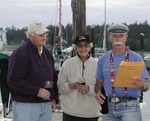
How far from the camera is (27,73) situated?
A: 409 cm

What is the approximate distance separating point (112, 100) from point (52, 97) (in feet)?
2.89

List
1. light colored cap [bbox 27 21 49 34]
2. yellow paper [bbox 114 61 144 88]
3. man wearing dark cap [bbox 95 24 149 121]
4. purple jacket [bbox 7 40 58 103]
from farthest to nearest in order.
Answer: light colored cap [bbox 27 21 49 34] < purple jacket [bbox 7 40 58 103] < man wearing dark cap [bbox 95 24 149 121] < yellow paper [bbox 114 61 144 88]

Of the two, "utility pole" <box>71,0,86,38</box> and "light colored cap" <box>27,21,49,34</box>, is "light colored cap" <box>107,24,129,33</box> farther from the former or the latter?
"utility pole" <box>71,0,86,38</box>

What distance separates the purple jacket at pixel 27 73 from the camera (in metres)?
4.01

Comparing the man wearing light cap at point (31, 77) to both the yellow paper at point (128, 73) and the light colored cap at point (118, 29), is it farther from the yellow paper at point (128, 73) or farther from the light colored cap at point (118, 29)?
the yellow paper at point (128, 73)

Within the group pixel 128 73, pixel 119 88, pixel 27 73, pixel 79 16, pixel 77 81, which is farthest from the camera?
pixel 79 16

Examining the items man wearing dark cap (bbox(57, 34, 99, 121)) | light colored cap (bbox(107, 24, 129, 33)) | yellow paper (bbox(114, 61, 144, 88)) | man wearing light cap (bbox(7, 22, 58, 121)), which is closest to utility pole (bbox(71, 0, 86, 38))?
man wearing dark cap (bbox(57, 34, 99, 121))

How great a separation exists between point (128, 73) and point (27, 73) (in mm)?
1183

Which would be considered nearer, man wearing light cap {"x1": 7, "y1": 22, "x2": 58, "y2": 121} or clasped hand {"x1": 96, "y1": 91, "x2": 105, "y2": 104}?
clasped hand {"x1": 96, "y1": 91, "x2": 105, "y2": 104}

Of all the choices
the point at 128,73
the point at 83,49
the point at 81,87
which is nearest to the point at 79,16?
the point at 83,49

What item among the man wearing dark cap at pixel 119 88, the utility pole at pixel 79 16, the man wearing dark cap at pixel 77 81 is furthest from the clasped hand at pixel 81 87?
the utility pole at pixel 79 16

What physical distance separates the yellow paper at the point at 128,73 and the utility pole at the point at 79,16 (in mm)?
4903

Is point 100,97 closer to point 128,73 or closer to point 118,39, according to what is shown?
point 128,73

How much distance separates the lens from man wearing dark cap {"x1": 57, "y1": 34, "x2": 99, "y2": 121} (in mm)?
4523
